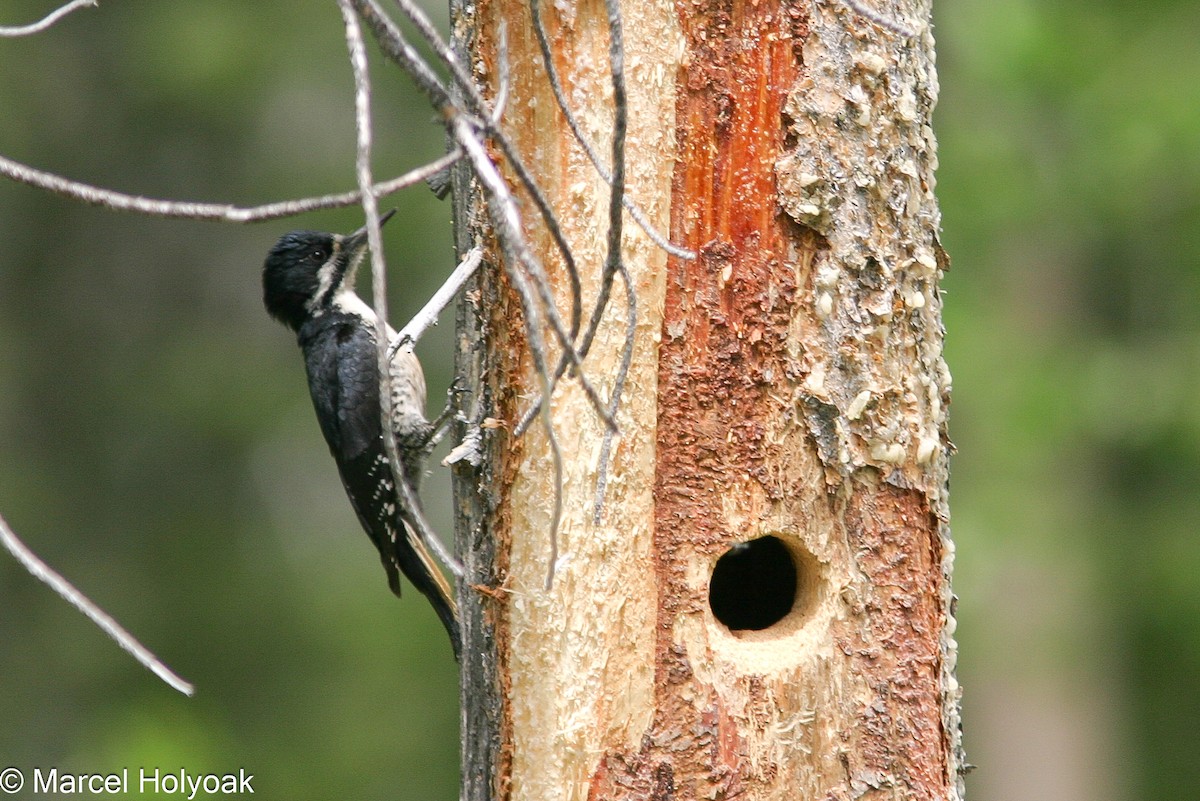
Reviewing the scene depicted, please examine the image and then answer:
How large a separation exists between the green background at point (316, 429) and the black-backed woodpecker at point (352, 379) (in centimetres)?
361

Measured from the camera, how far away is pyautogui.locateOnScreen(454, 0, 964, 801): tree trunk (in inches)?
113

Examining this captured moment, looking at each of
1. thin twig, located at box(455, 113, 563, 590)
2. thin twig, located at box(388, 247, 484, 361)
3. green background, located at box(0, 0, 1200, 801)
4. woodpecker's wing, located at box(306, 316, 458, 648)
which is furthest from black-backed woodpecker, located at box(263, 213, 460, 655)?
green background, located at box(0, 0, 1200, 801)

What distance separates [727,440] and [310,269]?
281cm

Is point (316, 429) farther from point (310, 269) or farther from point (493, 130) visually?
point (493, 130)

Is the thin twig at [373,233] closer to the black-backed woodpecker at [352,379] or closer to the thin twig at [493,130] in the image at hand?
the thin twig at [493,130]

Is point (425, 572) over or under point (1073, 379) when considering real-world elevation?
under

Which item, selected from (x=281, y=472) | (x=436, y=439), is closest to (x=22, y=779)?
(x=281, y=472)

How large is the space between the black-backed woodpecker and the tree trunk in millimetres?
2106

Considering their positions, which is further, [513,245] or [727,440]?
[727,440]

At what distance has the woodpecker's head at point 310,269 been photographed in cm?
527

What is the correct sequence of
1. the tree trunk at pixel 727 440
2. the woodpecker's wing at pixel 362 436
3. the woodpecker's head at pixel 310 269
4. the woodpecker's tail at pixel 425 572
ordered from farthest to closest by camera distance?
the woodpecker's head at pixel 310 269 → the woodpecker's wing at pixel 362 436 → the woodpecker's tail at pixel 425 572 → the tree trunk at pixel 727 440

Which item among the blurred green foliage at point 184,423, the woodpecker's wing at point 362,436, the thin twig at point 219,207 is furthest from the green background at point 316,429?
the thin twig at point 219,207

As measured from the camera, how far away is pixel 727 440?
2930mm

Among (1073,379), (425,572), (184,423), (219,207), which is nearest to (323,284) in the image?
(425,572)
